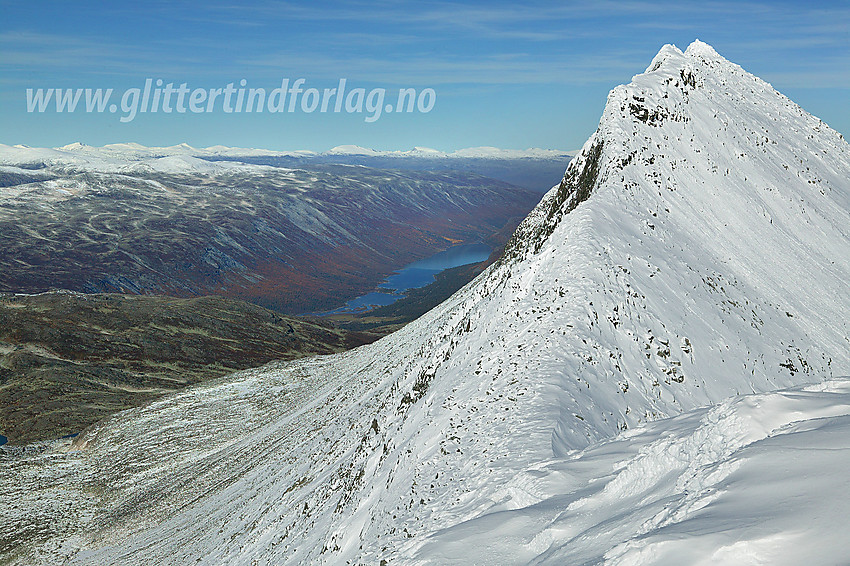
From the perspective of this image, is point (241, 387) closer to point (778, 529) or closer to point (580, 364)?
point (580, 364)

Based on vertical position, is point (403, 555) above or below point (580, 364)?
below

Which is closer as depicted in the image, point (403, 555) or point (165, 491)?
point (403, 555)

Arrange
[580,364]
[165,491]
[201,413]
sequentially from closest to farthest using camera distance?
[580,364] < [165,491] < [201,413]

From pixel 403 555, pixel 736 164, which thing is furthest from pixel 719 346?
pixel 736 164

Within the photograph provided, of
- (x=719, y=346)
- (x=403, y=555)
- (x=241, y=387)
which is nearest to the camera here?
Answer: (x=403, y=555)

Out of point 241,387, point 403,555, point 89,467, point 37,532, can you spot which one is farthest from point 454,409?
point 241,387

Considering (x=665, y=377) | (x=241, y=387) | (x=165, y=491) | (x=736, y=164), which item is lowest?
(x=165, y=491)
